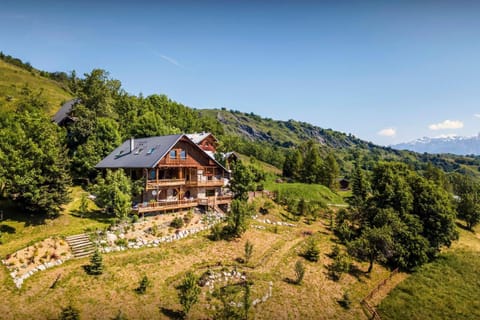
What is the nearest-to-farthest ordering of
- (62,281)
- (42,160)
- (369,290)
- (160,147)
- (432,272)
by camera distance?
(62,281) → (42,160) → (369,290) → (432,272) → (160,147)

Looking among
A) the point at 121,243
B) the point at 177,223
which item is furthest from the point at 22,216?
the point at 177,223

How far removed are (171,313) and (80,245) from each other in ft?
37.6

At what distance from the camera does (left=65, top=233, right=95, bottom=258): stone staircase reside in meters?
23.6

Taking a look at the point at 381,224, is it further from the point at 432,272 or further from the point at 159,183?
the point at 159,183

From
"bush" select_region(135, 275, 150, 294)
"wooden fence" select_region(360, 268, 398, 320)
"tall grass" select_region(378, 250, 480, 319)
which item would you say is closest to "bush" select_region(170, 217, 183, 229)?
"bush" select_region(135, 275, 150, 294)

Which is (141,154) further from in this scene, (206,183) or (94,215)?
(94,215)

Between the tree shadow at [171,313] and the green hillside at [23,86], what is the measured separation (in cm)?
7560

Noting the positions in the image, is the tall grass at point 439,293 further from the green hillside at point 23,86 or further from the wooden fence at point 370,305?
the green hillside at point 23,86

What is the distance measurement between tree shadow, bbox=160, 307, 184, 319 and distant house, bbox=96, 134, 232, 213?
14.8 m

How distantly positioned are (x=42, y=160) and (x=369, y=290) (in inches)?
1343

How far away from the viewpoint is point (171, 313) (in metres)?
18.4

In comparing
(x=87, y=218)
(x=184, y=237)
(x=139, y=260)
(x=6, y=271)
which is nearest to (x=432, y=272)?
(x=184, y=237)

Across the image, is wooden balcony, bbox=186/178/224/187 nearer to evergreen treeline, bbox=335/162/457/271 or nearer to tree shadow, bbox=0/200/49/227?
tree shadow, bbox=0/200/49/227

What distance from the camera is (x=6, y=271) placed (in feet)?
64.3
